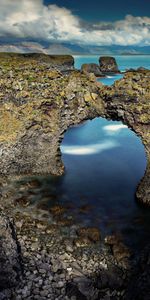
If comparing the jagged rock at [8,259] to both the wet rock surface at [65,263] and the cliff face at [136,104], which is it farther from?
the cliff face at [136,104]

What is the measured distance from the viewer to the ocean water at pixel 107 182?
38750 mm

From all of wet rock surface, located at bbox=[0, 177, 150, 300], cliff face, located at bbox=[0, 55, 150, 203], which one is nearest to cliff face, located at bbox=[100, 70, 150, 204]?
cliff face, located at bbox=[0, 55, 150, 203]

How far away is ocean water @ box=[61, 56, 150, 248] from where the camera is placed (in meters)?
38.8

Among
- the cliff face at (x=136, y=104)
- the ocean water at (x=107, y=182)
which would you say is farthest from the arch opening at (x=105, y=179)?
the cliff face at (x=136, y=104)

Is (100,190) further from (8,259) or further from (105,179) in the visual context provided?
(8,259)

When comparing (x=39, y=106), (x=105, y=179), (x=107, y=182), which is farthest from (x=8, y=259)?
(x=39, y=106)

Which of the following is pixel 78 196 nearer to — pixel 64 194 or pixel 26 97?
pixel 64 194

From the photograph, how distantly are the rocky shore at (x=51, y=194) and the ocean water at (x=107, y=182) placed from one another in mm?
2076

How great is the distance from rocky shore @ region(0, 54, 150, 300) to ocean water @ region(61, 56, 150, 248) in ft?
6.81

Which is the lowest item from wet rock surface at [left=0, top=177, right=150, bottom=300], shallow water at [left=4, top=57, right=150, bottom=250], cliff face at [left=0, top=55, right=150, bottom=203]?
wet rock surface at [left=0, top=177, right=150, bottom=300]

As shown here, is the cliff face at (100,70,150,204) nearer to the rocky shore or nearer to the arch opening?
the rocky shore

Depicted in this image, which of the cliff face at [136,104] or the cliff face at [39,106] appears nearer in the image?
the cliff face at [136,104]

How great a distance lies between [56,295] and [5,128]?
27663mm

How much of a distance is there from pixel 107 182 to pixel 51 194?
29.9ft
